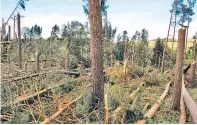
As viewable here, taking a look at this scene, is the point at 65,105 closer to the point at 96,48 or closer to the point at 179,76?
the point at 96,48

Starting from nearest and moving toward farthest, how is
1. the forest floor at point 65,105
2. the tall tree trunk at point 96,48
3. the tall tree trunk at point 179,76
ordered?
the forest floor at point 65,105
the tall tree trunk at point 96,48
the tall tree trunk at point 179,76

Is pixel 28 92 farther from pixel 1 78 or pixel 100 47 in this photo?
pixel 100 47

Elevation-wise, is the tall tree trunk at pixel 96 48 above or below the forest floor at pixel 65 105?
above

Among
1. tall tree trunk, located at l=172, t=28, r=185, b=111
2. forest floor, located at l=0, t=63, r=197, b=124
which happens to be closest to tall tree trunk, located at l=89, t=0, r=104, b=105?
forest floor, located at l=0, t=63, r=197, b=124

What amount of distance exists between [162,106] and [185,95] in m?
0.81

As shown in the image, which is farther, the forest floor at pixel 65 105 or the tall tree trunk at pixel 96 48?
the tall tree trunk at pixel 96 48

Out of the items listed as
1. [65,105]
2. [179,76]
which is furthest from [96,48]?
[179,76]

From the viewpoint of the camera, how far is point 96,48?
24.6 feet

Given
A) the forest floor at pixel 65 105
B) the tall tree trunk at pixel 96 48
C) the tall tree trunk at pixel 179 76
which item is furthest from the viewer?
the tall tree trunk at pixel 179 76

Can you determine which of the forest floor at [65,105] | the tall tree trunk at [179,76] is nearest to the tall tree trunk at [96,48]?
the forest floor at [65,105]

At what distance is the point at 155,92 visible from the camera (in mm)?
10797

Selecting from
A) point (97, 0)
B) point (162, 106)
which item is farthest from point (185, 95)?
point (97, 0)

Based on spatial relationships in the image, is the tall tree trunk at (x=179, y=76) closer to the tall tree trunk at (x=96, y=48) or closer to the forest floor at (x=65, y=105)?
the forest floor at (x=65, y=105)

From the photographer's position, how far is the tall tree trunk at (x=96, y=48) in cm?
745
